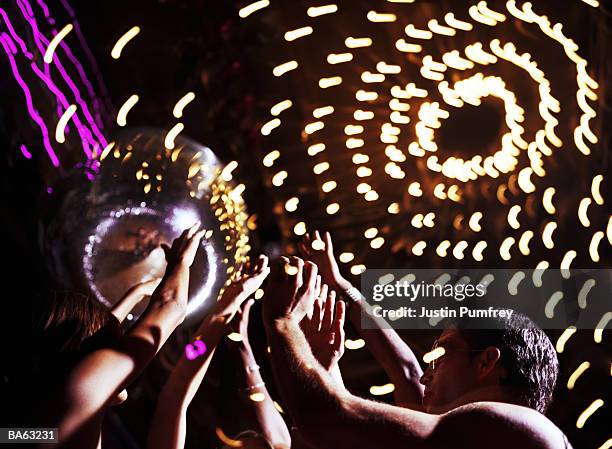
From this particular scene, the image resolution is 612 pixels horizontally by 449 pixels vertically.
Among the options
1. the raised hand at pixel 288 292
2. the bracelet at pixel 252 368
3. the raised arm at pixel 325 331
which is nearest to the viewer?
the raised hand at pixel 288 292

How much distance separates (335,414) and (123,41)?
2485 millimetres

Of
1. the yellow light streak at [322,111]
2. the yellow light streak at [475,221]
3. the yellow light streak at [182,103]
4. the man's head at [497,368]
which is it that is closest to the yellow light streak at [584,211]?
the yellow light streak at [475,221]

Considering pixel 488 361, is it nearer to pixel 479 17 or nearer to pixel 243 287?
pixel 243 287

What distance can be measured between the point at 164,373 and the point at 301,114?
147cm

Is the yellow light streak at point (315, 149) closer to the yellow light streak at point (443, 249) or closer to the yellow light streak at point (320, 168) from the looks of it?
the yellow light streak at point (320, 168)

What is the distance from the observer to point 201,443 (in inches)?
125

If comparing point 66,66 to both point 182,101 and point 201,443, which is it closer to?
point 182,101

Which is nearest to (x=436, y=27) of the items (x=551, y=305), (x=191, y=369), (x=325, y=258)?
Result: (x=551, y=305)

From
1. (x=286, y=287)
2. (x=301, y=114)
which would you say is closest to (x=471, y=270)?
(x=301, y=114)

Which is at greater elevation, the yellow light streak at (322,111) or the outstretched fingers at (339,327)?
the outstretched fingers at (339,327)

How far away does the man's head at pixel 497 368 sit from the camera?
1851 mm

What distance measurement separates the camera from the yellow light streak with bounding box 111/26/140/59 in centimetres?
339

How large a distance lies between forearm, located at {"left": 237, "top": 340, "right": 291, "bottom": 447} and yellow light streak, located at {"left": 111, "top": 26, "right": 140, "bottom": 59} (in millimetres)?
1810

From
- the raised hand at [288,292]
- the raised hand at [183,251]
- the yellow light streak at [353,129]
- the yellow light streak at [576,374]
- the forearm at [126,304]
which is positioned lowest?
the yellow light streak at [576,374]
